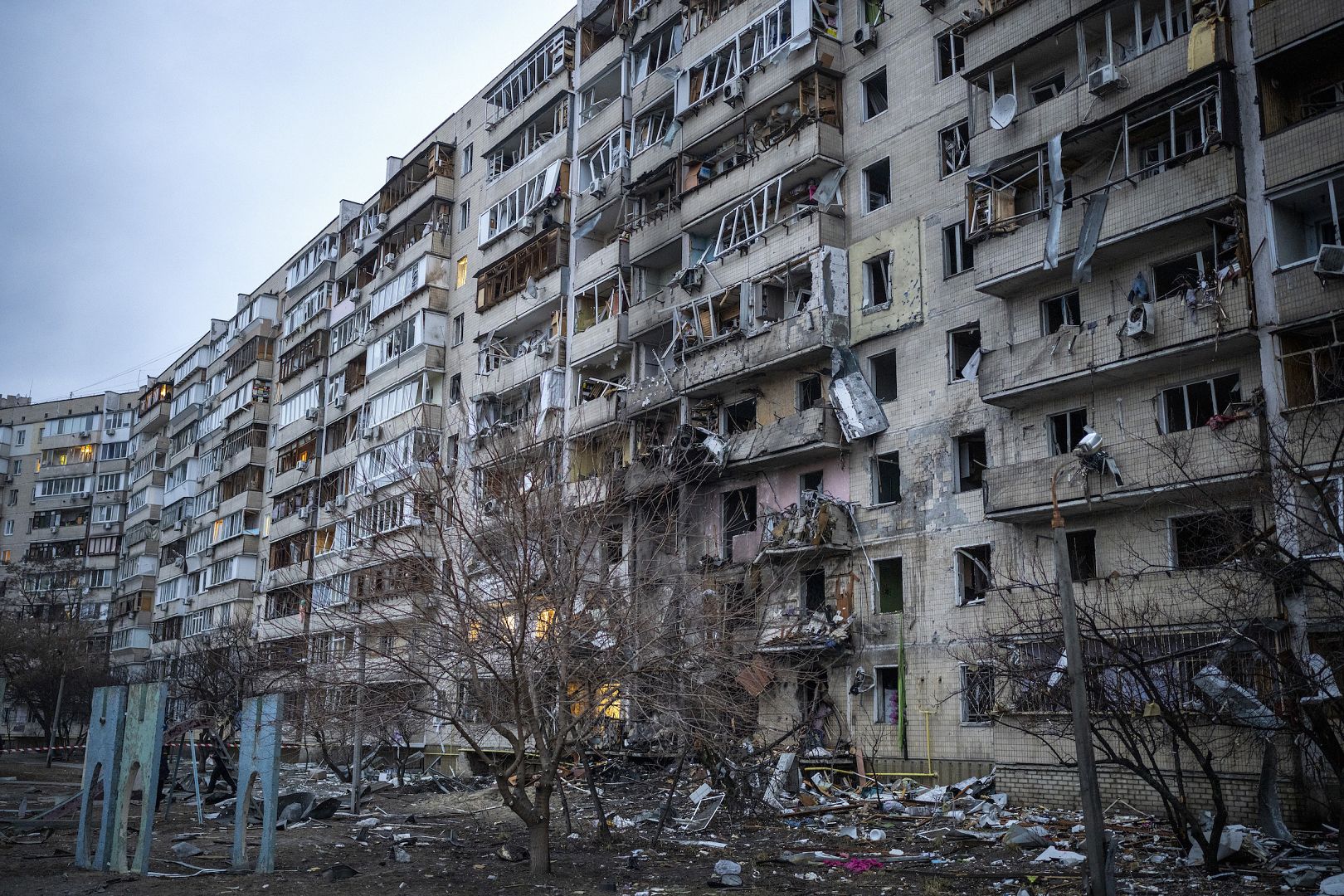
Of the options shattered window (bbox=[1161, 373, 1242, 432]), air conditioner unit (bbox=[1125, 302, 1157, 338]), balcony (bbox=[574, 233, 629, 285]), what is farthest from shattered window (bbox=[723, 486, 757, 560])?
air conditioner unit (bbox=[1125, 302, 1157, 338])

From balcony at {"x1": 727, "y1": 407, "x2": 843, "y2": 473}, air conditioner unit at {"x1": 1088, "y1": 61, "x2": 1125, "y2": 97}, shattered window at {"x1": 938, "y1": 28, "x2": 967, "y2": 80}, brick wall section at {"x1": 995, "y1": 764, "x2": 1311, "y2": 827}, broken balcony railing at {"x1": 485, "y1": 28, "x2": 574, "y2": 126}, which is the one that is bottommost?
brick wall section at {"x1": 995, "y1": 764, "x2": 1311, "y2": 827}

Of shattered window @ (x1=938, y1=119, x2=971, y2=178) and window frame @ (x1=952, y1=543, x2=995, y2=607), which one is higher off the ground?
shattered window @ (x1=938, y1=119, x2=971, y2=178)

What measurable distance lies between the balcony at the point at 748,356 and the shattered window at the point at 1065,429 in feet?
21.5

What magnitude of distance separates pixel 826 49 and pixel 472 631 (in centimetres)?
2189

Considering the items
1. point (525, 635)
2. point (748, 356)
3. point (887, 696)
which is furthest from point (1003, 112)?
point (525, 635)

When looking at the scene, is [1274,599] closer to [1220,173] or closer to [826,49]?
[1220,173]

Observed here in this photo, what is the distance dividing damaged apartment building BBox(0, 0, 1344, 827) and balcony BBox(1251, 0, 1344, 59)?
0.06 m

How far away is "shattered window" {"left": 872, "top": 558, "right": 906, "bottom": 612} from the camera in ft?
96.8

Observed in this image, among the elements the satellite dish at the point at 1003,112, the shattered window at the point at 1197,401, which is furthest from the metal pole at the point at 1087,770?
the satellite dish at the point at 1003,112

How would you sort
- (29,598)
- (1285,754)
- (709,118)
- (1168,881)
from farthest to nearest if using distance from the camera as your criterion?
(29,598) < (709,118) < (1285,754) < (1168,881)

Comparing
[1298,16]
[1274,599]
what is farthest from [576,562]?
[1298,16]

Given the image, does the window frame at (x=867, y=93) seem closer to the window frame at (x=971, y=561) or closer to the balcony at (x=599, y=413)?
the balcony at (x=599, y=413)

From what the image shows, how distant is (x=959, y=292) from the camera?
2861 centimetres

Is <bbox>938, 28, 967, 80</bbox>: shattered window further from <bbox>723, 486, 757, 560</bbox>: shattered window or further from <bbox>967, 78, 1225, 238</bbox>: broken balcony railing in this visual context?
<bbox>723, 486, 757, 560</bbox>: shattered window
